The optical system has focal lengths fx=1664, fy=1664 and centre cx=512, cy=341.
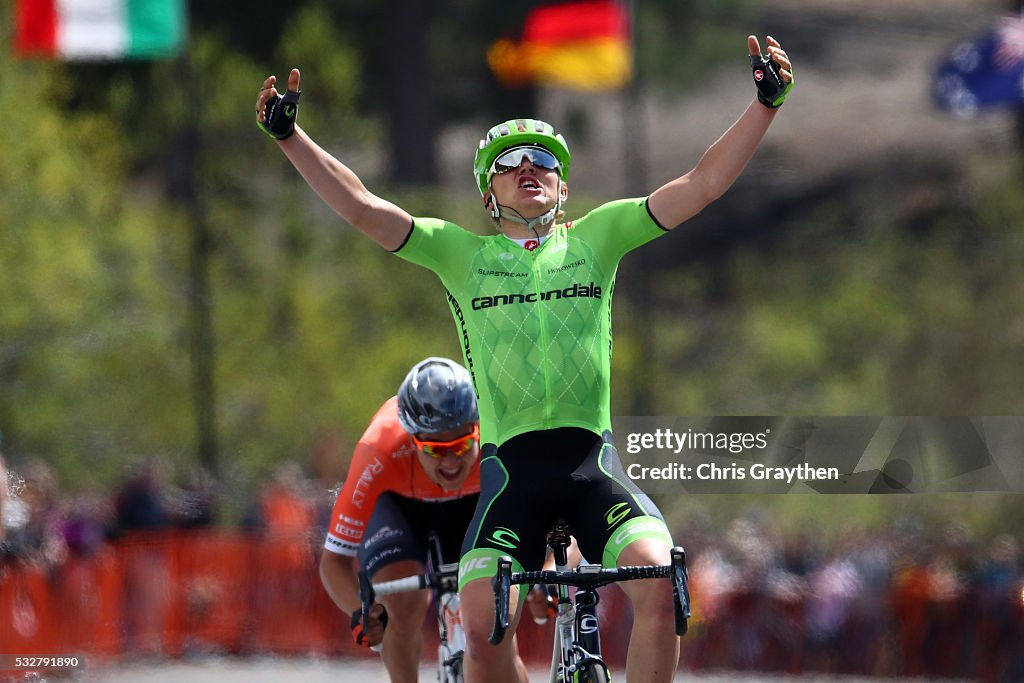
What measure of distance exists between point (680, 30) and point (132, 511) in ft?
70.2

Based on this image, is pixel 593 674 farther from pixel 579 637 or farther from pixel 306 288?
pixel 306 288

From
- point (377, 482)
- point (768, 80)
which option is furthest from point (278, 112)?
point (377, 482)

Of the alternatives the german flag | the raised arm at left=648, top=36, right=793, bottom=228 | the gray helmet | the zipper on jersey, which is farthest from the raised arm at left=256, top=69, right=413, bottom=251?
the german flag

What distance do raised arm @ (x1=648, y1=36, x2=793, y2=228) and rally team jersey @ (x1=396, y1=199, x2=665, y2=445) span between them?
0.47 ft

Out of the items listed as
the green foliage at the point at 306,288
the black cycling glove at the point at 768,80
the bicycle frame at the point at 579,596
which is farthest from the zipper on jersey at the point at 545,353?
the green foliage at the point at 306,288

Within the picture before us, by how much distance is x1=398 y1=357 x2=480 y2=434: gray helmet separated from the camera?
24.2 feet

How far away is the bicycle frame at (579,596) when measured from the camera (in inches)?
218

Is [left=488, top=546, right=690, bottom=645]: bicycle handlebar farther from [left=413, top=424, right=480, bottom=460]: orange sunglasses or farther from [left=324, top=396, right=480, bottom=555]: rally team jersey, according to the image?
[left=324, top=396, right=480, bottom=555]: rally team jersey

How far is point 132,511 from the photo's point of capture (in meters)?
15.5

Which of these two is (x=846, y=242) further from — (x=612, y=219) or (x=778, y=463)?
(x=612, y=219)

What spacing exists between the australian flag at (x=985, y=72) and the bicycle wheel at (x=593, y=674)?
815 inches

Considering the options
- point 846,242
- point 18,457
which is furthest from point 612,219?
point 846,242

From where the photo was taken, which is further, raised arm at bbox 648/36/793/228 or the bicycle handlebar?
raised arm at bbox 648/36/793/228

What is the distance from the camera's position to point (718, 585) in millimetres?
14234
